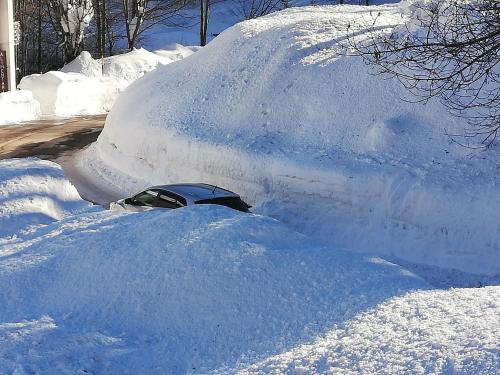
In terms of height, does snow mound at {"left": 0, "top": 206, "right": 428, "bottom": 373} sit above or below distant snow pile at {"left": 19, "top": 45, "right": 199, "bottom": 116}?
below

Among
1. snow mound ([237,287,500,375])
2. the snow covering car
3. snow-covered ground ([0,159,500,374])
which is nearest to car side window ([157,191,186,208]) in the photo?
the snow covering car

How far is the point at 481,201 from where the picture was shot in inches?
548

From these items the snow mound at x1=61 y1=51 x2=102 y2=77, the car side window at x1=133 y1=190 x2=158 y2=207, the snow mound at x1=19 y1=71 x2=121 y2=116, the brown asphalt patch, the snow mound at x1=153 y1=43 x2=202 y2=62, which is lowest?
the brown asphalt patch

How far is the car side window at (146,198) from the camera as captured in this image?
1351 centimetres

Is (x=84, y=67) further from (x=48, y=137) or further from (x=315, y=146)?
(x=315, y=146)

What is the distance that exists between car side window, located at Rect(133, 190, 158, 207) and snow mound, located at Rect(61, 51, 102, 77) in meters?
23.8

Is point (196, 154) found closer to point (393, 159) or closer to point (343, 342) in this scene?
point (393, 159)

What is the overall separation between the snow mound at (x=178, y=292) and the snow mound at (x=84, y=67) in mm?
27648

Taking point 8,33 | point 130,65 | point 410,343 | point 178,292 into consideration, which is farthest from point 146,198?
point 130,65

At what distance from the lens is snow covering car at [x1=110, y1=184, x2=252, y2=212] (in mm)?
12961

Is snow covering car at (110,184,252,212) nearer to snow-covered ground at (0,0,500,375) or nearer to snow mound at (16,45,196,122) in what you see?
snow-covered ground at (0,0,500,375)

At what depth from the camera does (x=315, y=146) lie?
55.5ft

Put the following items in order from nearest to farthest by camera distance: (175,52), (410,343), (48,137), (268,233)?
(410,343) → (268,233) → (48,137) → (175,52)

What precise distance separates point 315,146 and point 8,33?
2136 cm
